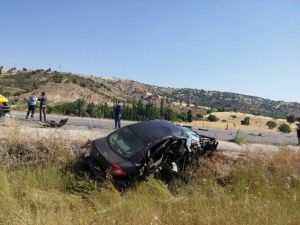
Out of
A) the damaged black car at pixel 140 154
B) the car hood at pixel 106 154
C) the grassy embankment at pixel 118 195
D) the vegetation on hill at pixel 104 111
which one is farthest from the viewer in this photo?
the vegetation on hill at pixel 104 111

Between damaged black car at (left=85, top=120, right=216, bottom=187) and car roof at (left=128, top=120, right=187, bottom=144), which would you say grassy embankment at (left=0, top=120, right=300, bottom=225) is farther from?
car roof at (left=128, top=120, right=187, bottom=144)

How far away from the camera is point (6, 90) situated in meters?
82.4

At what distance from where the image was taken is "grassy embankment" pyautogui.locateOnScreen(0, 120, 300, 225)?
6.89 meters

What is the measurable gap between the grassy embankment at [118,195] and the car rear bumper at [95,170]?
259mm

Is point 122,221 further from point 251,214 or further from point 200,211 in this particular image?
point 251,214

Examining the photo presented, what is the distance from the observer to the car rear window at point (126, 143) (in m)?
11.1

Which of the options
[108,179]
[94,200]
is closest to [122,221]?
[94,200]

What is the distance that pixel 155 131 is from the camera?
39.9 feet

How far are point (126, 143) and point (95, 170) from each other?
1.53 m

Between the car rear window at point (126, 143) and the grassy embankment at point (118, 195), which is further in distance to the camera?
the car rear window at point (126, 143)

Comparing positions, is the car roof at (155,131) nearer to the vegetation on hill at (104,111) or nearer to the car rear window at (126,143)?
the car rear window at (126,143)

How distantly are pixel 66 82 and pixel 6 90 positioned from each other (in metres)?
13.2

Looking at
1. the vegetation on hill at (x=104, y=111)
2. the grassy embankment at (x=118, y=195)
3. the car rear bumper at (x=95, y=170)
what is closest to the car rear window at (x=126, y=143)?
the car rear bumper at (x=95, y=170)

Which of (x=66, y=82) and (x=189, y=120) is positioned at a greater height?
(x=66, y=82)
